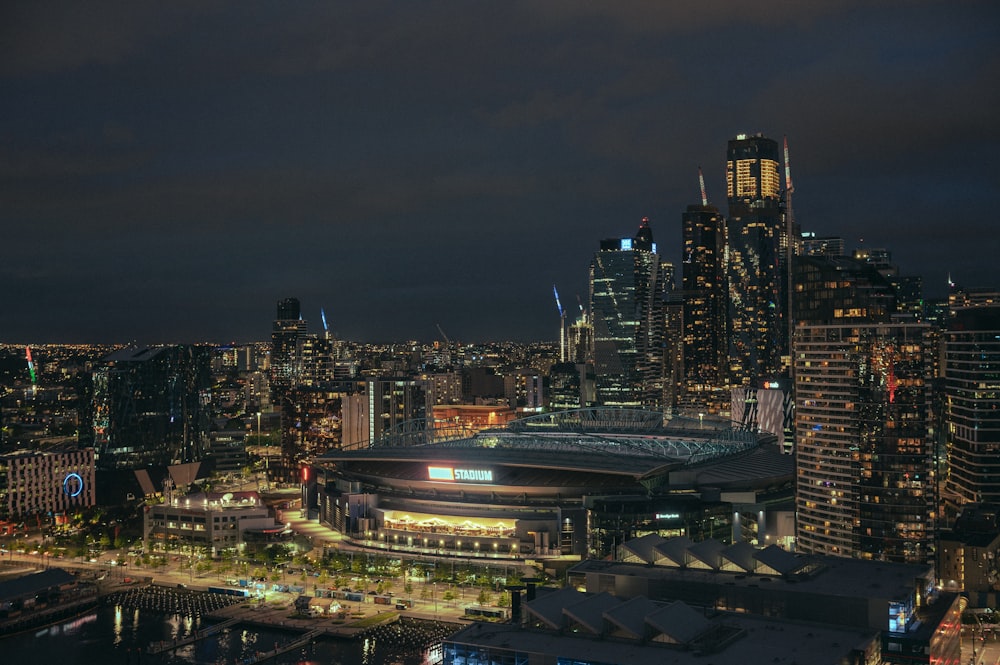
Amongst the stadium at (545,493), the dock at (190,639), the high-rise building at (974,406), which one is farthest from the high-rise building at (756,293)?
the dock at (190,639)

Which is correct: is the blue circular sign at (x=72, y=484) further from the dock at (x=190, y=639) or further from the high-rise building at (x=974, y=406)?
the high-rise building at (x=974, y=406)

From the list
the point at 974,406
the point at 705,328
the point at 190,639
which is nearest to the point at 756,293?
the point at 705,328

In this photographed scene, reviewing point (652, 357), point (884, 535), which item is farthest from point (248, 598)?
point (652, 357)

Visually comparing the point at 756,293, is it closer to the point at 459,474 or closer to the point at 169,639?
the point at 459,474

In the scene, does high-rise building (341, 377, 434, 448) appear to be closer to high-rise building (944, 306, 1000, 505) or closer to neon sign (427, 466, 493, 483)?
neon sign (427, 466, 493, 483)

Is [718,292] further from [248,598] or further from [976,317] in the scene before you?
[248,598]

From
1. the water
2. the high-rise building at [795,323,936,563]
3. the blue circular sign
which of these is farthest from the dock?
the blue circular sign
